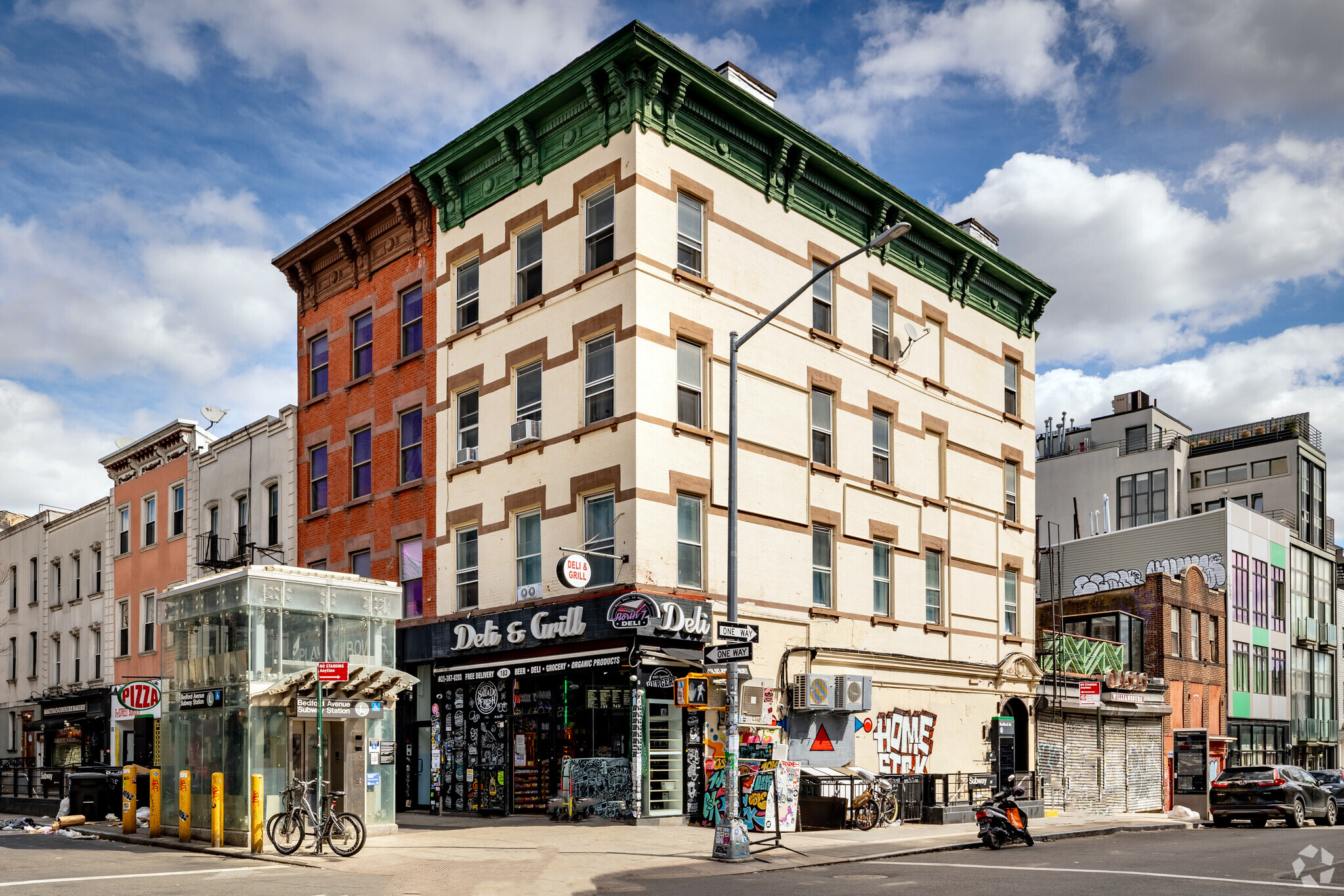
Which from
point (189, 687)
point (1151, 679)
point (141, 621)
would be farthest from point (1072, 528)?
point (189, 687)

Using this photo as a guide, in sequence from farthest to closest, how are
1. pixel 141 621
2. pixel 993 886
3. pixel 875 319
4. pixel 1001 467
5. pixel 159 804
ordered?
pixel 141 621
pixel 1001 467
pixel 875 319
pixel 159 804
pixel 993 886

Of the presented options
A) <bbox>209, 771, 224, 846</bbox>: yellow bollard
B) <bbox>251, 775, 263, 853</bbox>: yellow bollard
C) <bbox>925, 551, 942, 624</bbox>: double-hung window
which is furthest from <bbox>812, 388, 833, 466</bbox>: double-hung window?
<bbox>209, 771, 224, 846</bbox>: yellow bollard

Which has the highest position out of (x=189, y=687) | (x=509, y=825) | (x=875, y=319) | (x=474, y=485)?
(x=875, y=319)

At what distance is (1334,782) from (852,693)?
15.7 m

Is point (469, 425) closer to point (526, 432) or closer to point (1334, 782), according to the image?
point (526, 432)

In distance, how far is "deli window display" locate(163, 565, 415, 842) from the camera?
68.5 ft

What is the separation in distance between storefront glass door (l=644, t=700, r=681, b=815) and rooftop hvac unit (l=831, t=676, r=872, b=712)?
3.70 metres

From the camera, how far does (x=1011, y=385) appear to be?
37.2m

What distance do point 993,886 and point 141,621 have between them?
33.2m

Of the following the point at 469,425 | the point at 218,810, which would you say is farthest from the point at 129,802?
the point at 469,425

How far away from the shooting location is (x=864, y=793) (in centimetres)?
2434

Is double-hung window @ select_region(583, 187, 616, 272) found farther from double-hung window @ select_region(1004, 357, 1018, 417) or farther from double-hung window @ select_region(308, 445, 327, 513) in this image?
double-hung window @ select_region(1004, 357, 1018, 417)

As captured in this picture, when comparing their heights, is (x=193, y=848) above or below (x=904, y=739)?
below

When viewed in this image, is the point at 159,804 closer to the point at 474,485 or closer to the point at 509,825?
the point at 509,825
